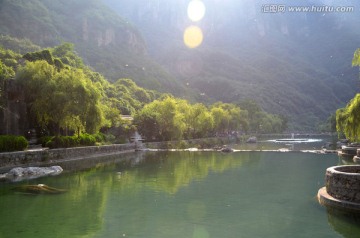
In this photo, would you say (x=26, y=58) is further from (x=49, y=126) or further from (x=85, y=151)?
(x=85, y=151)

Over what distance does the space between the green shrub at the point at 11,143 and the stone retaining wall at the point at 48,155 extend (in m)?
0.94

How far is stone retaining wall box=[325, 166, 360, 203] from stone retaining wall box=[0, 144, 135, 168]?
26.2 m

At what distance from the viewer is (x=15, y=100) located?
45000 mm

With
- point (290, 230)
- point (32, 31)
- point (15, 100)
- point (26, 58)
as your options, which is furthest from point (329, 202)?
point (32, 31)

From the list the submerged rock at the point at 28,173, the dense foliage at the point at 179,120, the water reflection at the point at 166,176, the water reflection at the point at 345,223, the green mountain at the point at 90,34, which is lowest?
the water reflection at the point at 345,223

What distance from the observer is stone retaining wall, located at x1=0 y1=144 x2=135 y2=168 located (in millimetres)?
32719

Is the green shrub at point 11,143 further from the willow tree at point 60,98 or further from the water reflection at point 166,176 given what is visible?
the water reflection at point 166,176

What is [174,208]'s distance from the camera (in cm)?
1956

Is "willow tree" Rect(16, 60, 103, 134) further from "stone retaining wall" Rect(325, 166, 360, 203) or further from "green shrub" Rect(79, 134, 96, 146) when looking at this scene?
"stone retaining wall" Rect(325, 166, 360, 203)

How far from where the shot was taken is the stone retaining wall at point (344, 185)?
55.9 ft

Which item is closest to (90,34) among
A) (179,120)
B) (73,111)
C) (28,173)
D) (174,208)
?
(179,120)

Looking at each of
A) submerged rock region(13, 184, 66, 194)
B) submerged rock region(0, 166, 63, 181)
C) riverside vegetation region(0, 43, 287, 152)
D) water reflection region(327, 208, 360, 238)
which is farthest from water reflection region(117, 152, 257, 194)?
riverside vegetation region(0, 43, 287, 152)

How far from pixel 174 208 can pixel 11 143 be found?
68.6 ft

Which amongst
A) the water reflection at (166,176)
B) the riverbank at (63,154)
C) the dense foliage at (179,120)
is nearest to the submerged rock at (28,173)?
the riverbank at (63,154)
